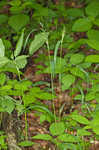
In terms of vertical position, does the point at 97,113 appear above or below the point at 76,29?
below

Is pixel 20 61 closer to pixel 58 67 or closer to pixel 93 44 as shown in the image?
pixel 58 67

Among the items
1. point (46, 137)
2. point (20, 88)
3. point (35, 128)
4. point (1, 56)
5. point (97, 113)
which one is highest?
point (1, 56)

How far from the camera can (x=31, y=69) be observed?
152 inches

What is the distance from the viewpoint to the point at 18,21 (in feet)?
6.28

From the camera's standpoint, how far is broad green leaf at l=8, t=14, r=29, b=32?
1877 mm

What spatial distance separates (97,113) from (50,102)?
5.80 ft

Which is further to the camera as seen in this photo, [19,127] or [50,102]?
[50,102]

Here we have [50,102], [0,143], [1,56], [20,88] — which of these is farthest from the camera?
[50,102]

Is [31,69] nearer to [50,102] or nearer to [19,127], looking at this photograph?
[50,102]

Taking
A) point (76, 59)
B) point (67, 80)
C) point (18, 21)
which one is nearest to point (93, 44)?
point (76, 59)

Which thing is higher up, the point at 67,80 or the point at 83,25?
the point at 83,25

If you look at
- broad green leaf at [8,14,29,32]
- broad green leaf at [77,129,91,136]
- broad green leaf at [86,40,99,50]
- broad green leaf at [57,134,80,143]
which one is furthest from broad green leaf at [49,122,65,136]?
broad green leaf at [8,14,29,32]

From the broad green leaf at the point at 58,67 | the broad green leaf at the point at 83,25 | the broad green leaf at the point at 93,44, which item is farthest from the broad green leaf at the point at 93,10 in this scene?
the broad green leaf at the point at 58,67

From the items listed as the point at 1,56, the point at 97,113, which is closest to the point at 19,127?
the point at 97,113
